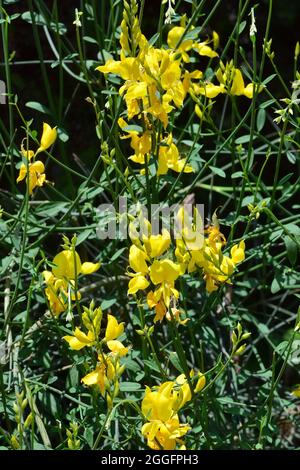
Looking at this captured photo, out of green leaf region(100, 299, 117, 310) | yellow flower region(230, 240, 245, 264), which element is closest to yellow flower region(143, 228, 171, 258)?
yellow flower region(230, 240, 245, 264)

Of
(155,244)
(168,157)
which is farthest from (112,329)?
(168,157)

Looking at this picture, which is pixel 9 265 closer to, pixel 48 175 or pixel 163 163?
pixel 163 163

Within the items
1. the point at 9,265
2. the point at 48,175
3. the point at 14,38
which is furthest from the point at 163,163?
the point at 14,38

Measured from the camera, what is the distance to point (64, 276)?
146 cm

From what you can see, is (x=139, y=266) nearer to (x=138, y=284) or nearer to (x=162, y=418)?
(x=138, y=284)

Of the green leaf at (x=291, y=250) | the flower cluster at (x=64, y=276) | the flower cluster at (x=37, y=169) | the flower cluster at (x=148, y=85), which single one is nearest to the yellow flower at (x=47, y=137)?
the flower cluster at (x=37, y=169)

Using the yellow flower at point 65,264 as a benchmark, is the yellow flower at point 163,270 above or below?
above

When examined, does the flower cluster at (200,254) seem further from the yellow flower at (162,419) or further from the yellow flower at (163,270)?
the yellow flower at (162,419)

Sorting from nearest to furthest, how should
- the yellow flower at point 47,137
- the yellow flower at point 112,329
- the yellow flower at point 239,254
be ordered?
1. the yellow flower at point 112,329
2. the yellow flower at point 239,254
3. the yellow flower at point 47,137
